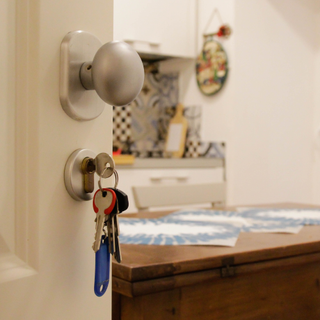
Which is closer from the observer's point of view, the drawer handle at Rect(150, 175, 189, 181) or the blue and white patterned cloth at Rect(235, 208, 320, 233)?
the blue and white patterned cloth at Rect(235, 208, 320, 233)

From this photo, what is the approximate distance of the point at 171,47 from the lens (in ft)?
9.73

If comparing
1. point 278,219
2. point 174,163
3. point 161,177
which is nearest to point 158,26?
point 174,163

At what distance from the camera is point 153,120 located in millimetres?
3426

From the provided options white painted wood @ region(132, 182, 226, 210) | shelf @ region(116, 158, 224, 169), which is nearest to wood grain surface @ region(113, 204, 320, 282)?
white painted wood @ region(132, 182, 226, 210)

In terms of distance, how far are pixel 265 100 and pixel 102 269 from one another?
278cm

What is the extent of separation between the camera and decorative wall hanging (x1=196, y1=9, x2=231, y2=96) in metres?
2.85

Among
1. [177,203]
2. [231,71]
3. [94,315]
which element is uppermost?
[231,71]

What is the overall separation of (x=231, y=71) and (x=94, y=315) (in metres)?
2.62

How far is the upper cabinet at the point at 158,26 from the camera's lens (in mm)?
2750

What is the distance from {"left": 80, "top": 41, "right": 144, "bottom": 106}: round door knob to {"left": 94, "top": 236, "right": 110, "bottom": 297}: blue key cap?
111mm

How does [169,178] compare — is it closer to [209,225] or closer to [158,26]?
[158,26]

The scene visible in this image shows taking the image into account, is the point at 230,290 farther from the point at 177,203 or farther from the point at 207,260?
the point at 177,203

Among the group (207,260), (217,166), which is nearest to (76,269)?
(207,260)

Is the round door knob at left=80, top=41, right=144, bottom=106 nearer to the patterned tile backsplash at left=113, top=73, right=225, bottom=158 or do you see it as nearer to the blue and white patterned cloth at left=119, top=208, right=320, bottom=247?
the blue and white patterned cloth at left=119, top=208, right=320, bottom=247
